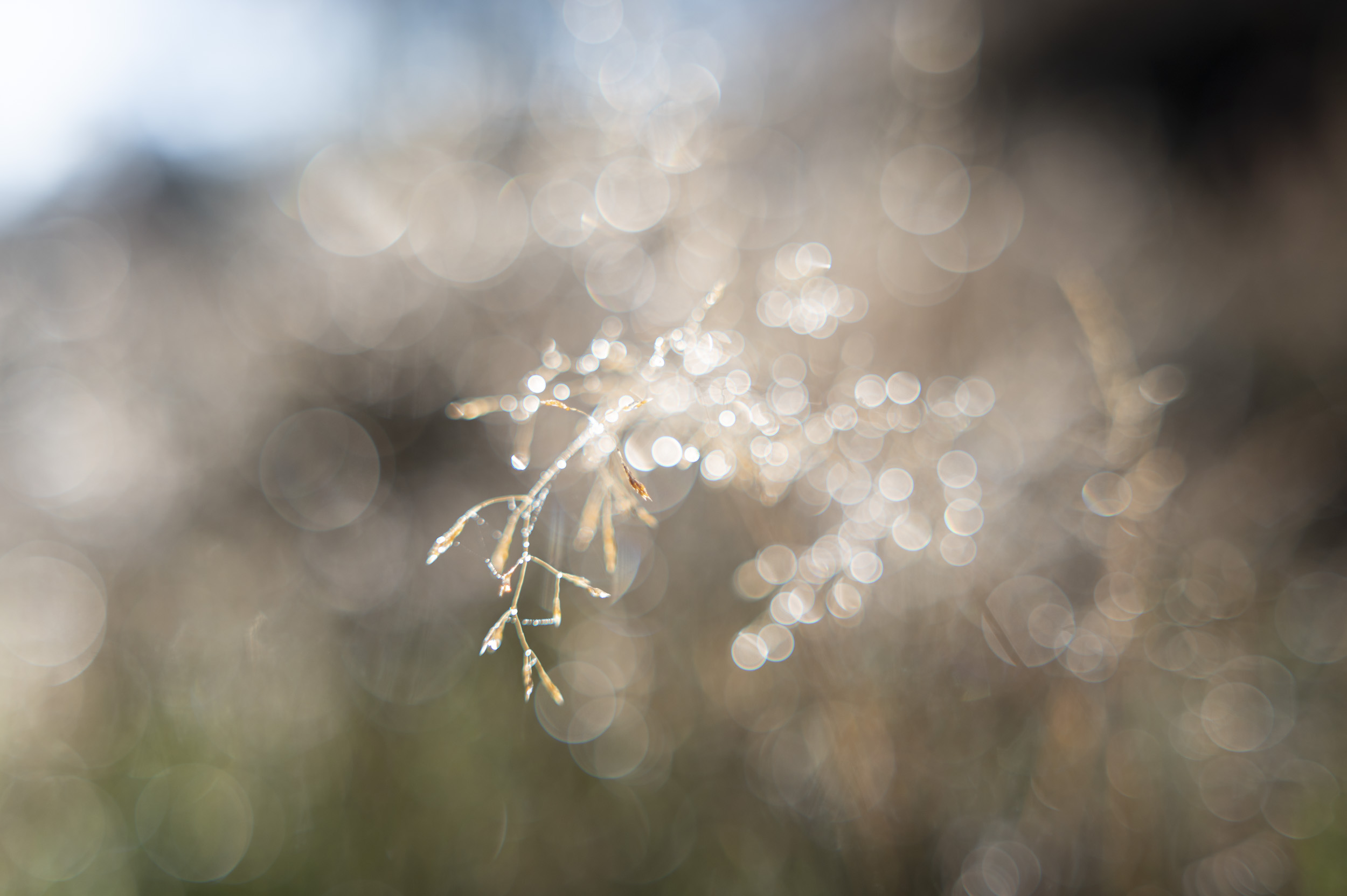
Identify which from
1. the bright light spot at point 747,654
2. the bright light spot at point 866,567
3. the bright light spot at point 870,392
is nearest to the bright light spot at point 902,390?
the bright light spot at point 870,392

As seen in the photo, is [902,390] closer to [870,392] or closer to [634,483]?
[870,392]

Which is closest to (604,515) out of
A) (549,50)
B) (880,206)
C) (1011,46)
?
(880,206)

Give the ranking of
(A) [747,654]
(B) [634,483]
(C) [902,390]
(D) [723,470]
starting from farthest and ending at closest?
1. (A) [747,654]
2. (C) [902,390]
3. (D) [723,470]
4. (B) [634,483]

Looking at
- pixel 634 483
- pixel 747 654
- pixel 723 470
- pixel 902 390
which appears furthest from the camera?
pixel 747 654

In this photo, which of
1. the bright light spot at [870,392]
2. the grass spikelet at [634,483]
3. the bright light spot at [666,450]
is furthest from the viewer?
the bright light spot at [870,392]

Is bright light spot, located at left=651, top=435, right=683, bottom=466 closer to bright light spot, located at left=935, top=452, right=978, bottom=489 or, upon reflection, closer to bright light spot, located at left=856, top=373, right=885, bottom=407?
bright light spot, located at left=856, top=373, right=885, bottom=407

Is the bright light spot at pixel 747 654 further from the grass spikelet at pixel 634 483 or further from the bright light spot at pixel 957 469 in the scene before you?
the grass spikelet at pixel 634 483

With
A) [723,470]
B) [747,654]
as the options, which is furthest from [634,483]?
[747,654]

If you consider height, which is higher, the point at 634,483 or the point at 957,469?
the point at 634,483

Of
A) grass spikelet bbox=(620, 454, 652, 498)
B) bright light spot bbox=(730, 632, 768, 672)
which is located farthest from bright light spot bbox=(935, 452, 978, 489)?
grass spikelet bbox=(620, 454, 652, 498)
